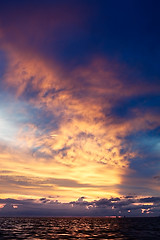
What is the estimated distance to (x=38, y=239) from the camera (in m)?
49.3

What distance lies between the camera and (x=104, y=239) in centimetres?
5106

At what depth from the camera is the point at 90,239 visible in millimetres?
50219

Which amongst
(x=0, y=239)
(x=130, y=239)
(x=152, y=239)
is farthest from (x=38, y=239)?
(x=152, y=239)

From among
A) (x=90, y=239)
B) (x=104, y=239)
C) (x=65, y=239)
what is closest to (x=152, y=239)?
Result: (x=104, y=239)

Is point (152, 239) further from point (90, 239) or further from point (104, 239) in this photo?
point (90, 239)

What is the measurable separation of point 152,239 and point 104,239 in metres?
11.5

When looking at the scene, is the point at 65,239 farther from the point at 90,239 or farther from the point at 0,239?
the point at 0,239

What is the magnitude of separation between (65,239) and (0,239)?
14452 millimetres

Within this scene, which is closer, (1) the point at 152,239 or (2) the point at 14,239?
(2) the point at 14,239

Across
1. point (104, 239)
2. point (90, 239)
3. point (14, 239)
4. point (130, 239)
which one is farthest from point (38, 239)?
point (130, 239)

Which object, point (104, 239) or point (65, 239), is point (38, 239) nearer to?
point (65, 239)

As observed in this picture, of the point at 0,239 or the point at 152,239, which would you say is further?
the point at 152,239

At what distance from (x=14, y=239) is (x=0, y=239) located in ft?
10.1

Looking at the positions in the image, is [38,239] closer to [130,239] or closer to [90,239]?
[90,239]
